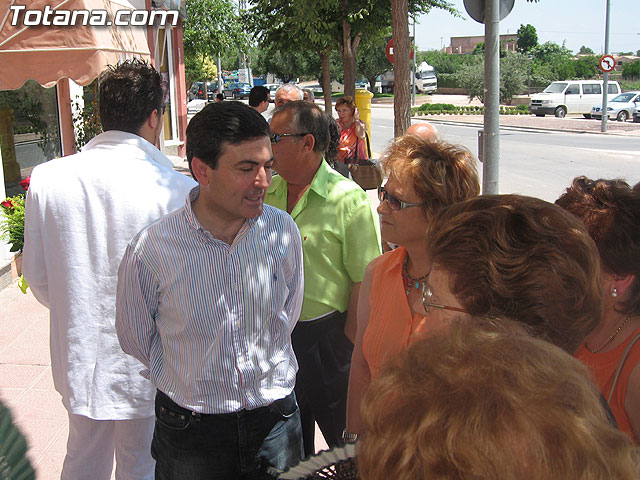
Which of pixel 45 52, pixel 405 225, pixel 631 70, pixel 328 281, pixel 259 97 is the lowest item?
pixel 328 281

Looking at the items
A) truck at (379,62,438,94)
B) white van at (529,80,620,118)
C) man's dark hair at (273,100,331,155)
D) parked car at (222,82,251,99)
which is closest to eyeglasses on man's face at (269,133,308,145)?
man's dark hair at (273,100,331,155)

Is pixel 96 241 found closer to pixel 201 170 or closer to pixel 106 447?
pixel 201 170

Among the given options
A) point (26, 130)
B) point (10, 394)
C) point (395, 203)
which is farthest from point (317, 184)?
point (26, 130)

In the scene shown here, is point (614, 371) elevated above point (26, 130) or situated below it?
below

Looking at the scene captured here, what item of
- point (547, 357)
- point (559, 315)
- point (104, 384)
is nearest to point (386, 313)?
point (559, 315)

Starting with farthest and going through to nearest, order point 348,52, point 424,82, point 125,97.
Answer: point 424,82 → point 348,52 → point 125,97

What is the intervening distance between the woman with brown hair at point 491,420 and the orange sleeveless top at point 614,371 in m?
0.85

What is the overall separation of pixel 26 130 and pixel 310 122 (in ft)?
21.7

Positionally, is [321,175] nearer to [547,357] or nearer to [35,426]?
[547,357]

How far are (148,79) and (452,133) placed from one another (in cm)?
2366

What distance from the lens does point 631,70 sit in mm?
60719

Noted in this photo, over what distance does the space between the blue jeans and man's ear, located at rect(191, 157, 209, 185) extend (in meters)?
0.72

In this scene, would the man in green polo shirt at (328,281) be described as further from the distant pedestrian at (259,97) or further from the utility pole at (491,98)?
the distant pedestrian at (259,97)

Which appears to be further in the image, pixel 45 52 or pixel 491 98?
pixel 491 98
